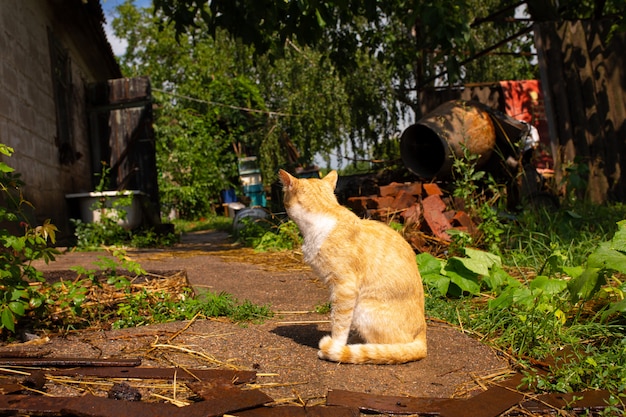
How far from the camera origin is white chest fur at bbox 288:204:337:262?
8.80ft

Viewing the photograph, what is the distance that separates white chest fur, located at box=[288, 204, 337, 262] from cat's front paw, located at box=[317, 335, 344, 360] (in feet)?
1.30

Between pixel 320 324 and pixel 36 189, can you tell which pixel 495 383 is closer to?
pixel 320 324

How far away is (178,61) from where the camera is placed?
81.4 ft

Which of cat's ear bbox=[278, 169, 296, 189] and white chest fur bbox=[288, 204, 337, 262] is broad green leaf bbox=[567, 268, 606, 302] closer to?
white chest fur bbox=[288, 204, 337, 262]

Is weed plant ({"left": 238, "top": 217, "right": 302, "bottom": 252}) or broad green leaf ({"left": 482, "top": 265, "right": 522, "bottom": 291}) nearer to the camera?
broad green leaf ({"left": 482, "top": 265, "right": 522, "bottom": 291})

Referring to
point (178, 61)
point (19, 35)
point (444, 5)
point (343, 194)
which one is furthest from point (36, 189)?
point (178, 61)

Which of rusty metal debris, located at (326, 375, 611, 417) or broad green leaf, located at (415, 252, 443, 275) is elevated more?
broad green leaf, located at (415, 252, 443, 275)

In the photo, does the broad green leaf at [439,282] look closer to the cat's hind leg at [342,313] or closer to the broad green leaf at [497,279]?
the broad green leaf at [497,279]

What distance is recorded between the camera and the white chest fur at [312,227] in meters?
2.68

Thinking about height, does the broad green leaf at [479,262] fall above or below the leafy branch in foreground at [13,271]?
below

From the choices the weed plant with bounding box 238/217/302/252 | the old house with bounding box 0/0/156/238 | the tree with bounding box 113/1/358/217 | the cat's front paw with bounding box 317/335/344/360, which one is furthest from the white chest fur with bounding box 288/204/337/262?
the tree with bounding box 113/1/358/217

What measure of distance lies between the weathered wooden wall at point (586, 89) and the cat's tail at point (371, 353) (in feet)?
A: 17.7

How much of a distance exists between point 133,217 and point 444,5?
527 cm

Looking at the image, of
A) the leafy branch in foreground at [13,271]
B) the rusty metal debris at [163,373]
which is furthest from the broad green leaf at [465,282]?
the leafy branch in foreground at [13,271]
